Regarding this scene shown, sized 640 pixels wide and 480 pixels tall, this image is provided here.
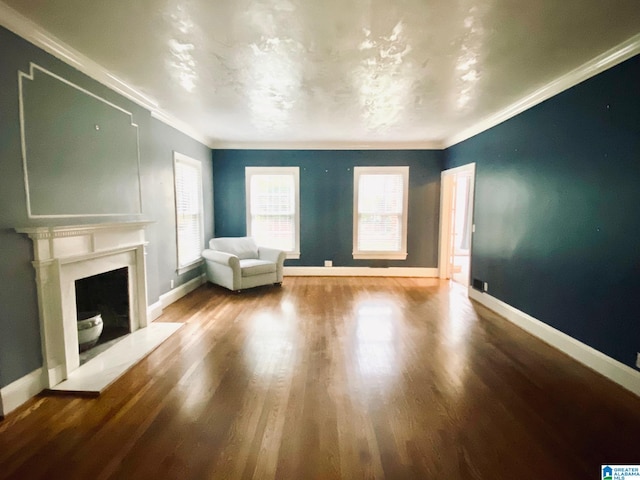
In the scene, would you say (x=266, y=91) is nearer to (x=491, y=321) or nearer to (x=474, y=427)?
(x=474, y=427)

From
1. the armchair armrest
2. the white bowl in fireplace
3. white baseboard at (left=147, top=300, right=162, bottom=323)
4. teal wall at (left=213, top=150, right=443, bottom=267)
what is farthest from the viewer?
teal wall at (left=213, top=150, right=443, bottom=267)

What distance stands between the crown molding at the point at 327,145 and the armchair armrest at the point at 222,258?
7.02 feet

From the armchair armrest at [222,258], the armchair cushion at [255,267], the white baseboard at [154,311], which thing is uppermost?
the armchair armrest at [222,258]

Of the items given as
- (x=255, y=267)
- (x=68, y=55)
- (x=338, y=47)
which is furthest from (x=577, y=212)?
(x=68, y=55)

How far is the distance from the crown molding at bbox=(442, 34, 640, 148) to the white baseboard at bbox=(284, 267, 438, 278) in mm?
2841

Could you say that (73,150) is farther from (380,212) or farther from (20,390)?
(380,212)

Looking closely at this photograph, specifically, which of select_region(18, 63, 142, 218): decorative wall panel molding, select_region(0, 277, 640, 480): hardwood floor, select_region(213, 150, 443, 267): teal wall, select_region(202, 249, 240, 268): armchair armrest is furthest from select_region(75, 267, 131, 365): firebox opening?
select_region(213, 150, 443, 267): teal wall

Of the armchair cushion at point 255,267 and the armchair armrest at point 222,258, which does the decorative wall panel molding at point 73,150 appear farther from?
the armchair cushion at point 255,267

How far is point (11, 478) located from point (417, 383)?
2.45 meters

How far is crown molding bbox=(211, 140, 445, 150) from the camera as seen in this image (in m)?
5.87

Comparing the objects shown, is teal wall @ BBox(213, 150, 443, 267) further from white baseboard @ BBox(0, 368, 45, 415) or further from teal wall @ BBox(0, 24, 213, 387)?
white baseboard @ BBox(0, 368, 45, 415)

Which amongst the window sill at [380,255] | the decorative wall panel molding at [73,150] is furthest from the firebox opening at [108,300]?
the window sill at [380,255]

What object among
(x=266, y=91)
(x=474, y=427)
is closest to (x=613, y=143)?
(x=474, y=427)

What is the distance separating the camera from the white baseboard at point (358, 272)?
616cm
